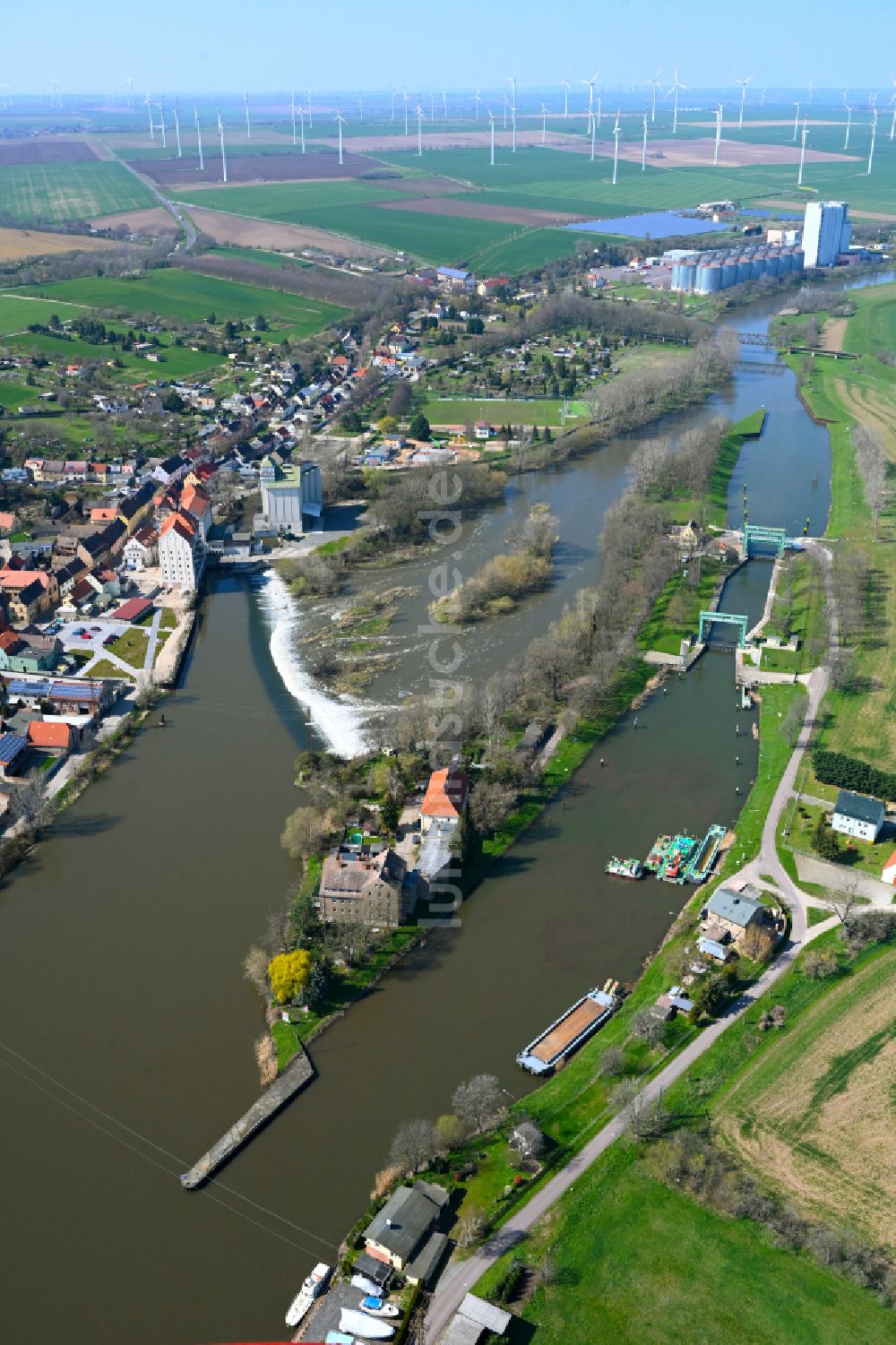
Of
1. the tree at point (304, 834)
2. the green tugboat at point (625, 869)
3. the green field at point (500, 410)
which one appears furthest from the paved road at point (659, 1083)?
the green field at point (500, 410)

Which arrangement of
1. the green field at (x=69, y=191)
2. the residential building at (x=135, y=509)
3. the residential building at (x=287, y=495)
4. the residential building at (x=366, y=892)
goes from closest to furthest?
the residential building at (x=366, y=892), the residential building at (x=287, y=495), the residential building at (x=135, y=509), the green field at (x=69, y=191)

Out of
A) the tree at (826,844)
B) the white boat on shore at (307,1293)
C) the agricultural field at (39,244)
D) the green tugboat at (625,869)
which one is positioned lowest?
the white boat on shore at (307,1293)

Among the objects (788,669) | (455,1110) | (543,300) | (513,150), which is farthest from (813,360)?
(513,150)

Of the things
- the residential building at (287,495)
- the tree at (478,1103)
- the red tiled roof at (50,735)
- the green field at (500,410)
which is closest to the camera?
the tree at (478,1103)

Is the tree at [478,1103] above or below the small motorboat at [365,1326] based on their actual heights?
above

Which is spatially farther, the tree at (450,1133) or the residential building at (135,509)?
the residential building at (135,509)

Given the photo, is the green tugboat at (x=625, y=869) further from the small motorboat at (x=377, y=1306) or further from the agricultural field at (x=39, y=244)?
the agricultural field at (x=39, y=244)

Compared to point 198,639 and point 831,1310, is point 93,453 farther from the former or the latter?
point 831,1310
